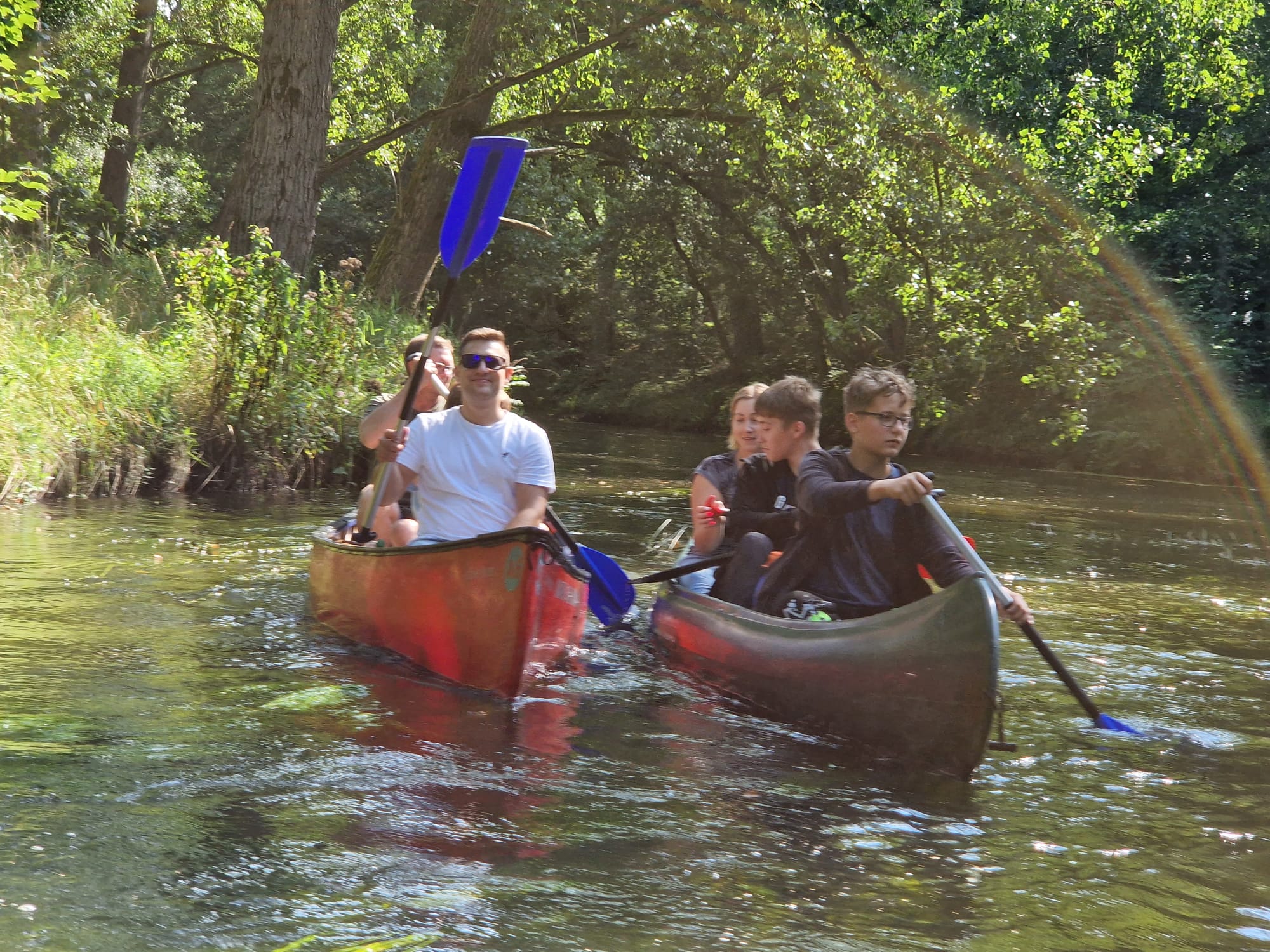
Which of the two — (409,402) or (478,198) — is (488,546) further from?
(478,198)

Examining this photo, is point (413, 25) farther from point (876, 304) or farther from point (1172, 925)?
point (1172, 925)

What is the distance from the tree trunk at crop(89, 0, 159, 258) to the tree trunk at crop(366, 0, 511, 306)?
5.04 metres

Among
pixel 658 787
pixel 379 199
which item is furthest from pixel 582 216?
pixel 658 787

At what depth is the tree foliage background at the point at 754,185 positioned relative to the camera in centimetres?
1346

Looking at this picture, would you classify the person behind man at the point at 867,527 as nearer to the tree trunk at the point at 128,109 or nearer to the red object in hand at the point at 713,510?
the red object in hand at the point at 713,510

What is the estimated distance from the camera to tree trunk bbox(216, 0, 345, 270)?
13453mm

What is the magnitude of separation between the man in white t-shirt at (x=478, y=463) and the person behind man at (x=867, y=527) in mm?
1142

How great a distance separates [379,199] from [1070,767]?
1144 inches

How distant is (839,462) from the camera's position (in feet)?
16.0

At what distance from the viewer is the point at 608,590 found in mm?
6898

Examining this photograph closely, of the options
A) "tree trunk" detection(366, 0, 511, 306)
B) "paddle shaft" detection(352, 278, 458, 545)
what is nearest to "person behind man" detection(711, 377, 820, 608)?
"paddle shaft" detection(352, 278, 458, 545)

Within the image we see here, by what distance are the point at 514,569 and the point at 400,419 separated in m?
1.25

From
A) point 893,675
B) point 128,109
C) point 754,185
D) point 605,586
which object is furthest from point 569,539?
point 128,109

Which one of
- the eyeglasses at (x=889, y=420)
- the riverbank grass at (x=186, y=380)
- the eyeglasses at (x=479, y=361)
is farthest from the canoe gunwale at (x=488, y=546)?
the riverbank grass at (x=186, y=380)
